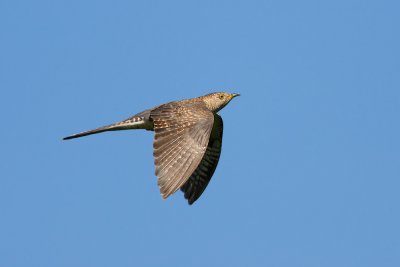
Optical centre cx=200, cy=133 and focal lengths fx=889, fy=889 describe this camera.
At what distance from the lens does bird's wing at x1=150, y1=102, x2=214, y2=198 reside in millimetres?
11492

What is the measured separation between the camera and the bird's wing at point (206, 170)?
15.0 metres

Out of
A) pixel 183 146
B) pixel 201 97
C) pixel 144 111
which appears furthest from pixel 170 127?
pixel 201 97

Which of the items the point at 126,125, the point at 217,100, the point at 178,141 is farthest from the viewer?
the point at 217,100

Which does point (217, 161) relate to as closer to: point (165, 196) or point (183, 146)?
point (183, 146)

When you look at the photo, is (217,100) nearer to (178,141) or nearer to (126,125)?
(126,125)

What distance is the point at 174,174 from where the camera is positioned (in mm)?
11508

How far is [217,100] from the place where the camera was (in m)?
15.2

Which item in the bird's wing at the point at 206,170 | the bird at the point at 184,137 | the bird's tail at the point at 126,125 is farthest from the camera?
the bird's wing at the point at 206,170

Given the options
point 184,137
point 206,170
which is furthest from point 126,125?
point 206,170

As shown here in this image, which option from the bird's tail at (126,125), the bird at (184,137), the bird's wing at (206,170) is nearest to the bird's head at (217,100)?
the bird at (184,137)

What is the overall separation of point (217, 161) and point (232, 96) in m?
1.15

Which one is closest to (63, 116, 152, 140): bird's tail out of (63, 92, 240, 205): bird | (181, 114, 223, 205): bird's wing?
(63, 92, 240, 205): bird

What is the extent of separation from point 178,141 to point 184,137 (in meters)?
0.13

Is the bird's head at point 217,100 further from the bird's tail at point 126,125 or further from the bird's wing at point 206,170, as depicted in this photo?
the bird's tail at point 126,125
